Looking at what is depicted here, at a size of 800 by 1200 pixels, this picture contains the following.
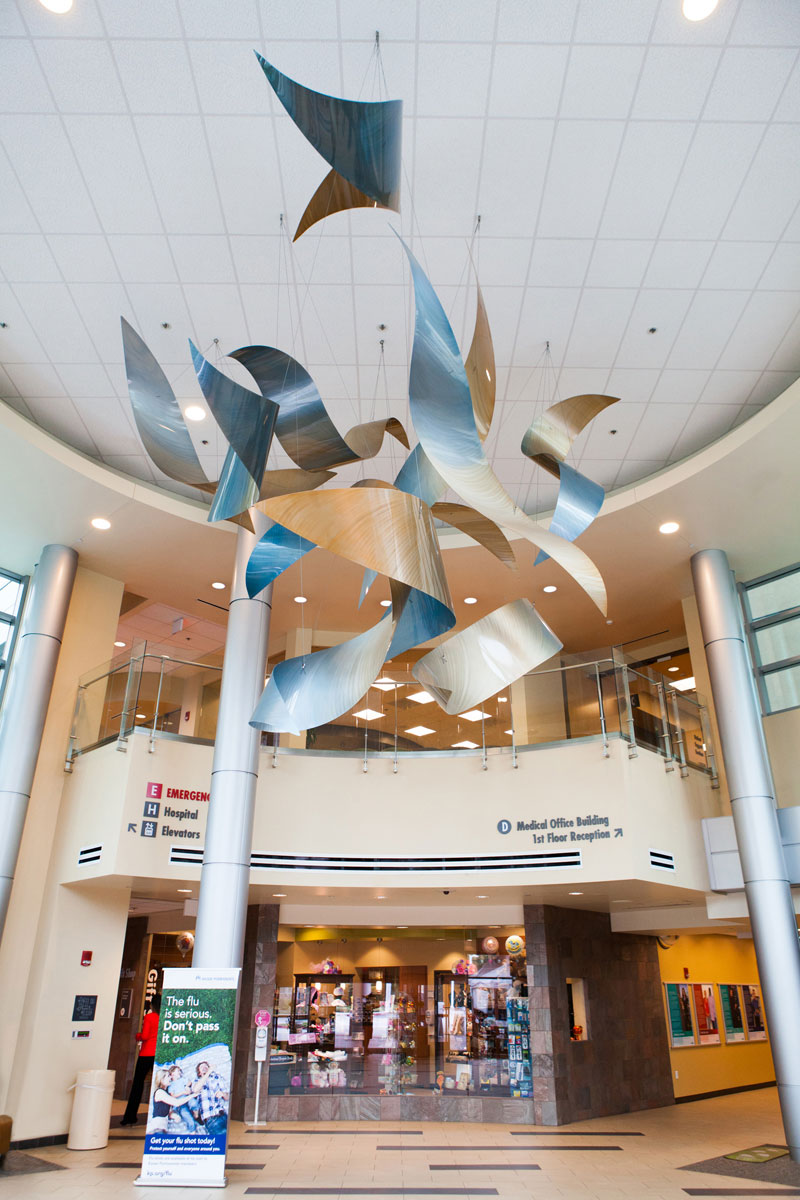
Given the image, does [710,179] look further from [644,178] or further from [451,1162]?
[451,1162]

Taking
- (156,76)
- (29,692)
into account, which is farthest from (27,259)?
(29,692)

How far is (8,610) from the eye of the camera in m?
13.5

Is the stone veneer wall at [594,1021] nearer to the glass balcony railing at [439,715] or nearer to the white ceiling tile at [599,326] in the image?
the glass balcony railing at [439,715]

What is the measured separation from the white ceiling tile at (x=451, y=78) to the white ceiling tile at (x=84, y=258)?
3.53 meters

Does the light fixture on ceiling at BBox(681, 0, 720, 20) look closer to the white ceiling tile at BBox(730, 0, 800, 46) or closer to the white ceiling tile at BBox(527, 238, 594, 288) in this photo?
the white ceiling tile at BBox(730, 0, 800, 46)

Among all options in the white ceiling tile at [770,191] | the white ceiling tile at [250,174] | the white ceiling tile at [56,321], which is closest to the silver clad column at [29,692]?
the white ceiling tile at [56,321]

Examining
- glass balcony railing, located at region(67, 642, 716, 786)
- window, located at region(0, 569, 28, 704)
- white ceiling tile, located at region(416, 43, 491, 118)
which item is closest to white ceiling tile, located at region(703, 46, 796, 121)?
white ceiling tile, located at region(416, 43, 491, 118)

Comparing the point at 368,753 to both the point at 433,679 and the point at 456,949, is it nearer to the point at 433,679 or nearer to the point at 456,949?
the point at 456,949

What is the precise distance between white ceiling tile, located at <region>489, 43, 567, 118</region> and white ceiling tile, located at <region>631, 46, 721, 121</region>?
703 mm

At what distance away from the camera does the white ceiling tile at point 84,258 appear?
8.25 metres

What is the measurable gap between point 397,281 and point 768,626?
855 cm

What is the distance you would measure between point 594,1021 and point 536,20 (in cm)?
1416

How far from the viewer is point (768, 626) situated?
13.5 meters

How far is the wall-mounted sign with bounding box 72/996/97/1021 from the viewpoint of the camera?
450 inches
